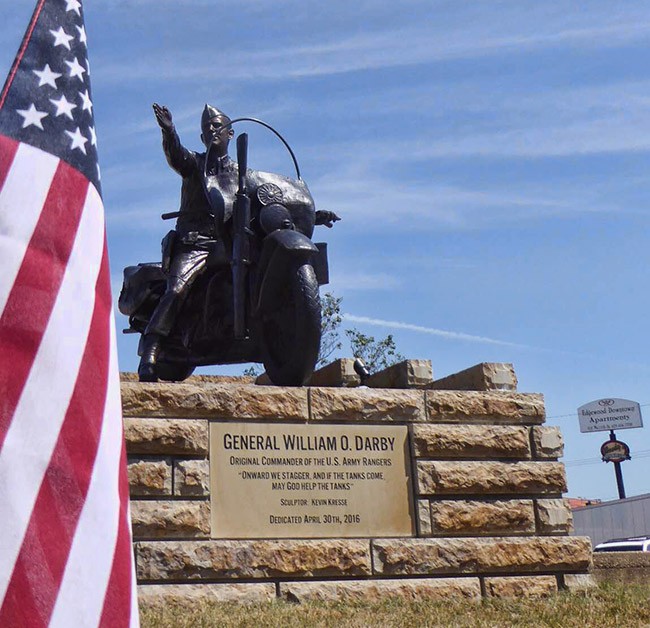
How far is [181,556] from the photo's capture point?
288 inches

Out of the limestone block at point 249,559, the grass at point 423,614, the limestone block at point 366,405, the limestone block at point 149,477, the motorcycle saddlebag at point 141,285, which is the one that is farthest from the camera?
the motorcycle saddlebag at point 141,285

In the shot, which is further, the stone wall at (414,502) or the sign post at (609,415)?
the sign post at (609,415)

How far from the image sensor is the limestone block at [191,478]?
7.51 meters

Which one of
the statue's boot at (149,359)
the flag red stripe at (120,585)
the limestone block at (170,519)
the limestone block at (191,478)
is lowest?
the flag red stripe at (120,585)

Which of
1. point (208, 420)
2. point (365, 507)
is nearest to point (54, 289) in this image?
point (208, 420)

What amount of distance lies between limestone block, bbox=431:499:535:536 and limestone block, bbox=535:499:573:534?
8 cm

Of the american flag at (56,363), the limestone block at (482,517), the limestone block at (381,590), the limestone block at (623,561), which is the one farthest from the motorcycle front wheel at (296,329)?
the american flag at (56,363)

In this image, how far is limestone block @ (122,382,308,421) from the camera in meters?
7.61

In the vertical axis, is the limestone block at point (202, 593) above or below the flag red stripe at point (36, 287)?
below

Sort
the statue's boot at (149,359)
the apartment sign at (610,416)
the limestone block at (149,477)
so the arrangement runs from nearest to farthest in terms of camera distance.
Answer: the limestone block at (149,477), the statue's boot at (149,359), the apartment sign at (610,416)

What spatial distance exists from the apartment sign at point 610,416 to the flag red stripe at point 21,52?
6148 cm

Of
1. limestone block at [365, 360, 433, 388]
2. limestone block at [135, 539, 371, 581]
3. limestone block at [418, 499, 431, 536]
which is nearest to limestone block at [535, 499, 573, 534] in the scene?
limestone block at [418, 499, 431, 536]

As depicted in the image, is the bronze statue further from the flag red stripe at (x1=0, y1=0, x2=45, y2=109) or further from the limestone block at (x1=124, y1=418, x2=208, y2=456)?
the flag red stripe at (x1=0, y1=0, x2=45, y2=109)

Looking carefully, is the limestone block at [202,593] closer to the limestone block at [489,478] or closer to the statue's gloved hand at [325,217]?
the limestone block at [489,478]
